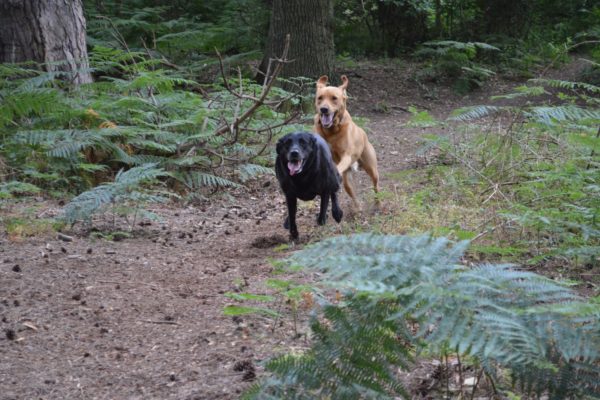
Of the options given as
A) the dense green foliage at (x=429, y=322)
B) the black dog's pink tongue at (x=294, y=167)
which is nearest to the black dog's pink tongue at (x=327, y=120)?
the black dog's pink tongue at (x=294, y=167)

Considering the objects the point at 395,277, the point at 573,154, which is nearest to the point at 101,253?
the point at 395,277

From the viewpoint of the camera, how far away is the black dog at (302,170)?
254 inches

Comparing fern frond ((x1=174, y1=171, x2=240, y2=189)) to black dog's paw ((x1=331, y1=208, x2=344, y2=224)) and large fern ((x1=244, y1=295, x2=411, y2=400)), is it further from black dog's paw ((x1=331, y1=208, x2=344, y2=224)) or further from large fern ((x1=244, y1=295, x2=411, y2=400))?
large fern ((x1=244, y1=295, x2=411, y2=400))

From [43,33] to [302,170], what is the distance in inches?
189

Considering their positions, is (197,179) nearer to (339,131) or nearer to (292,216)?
(339,131)

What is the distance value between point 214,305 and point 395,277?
100.0 inches

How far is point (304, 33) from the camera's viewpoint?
13.1 metres

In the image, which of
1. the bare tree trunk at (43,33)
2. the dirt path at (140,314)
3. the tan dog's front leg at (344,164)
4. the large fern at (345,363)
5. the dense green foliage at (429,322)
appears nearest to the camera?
the dense green foliage at (429,322)

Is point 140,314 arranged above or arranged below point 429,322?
below

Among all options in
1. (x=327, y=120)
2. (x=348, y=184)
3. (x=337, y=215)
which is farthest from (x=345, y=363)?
(x=327, y=120)

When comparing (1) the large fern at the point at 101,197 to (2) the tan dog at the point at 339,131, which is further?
(2) the tan dog at the point at 339,131

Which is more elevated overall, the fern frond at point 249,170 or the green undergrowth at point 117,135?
the green undergrowth at point 117,135

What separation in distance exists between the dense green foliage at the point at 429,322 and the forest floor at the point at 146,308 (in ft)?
2.70

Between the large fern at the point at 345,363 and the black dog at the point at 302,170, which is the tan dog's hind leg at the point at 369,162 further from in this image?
the large fern at the point at 345,363
